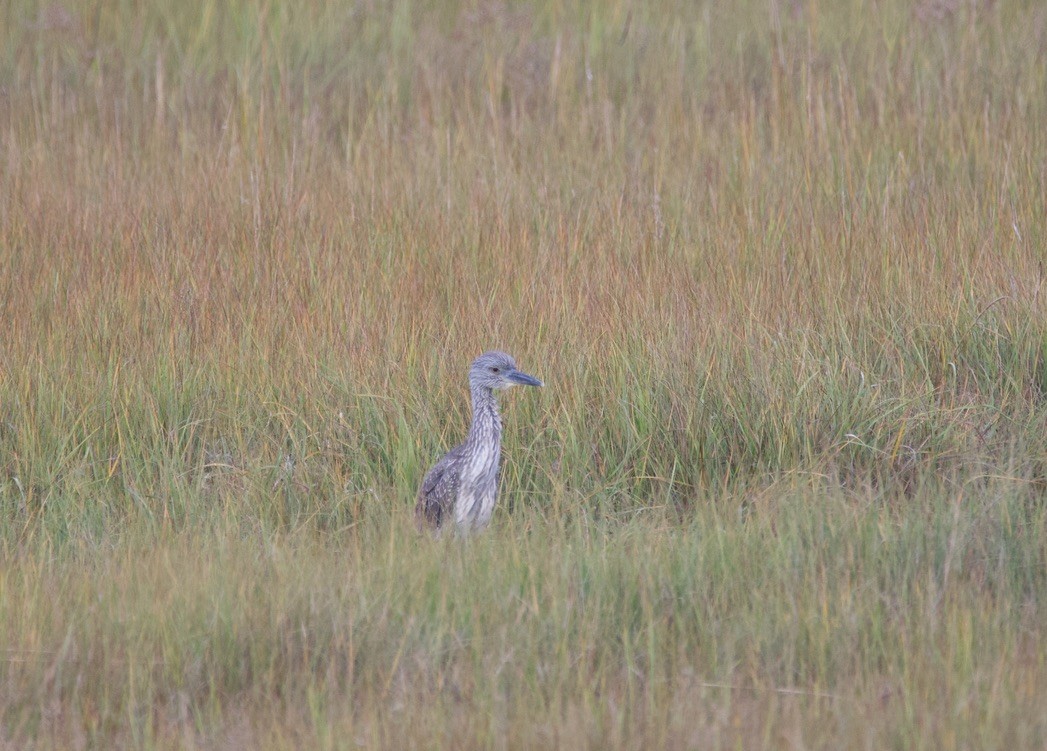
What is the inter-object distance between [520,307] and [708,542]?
67.1 inches

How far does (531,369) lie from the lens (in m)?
4.83

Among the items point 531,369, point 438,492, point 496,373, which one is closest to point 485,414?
point 496,373

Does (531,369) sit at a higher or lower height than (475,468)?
higher

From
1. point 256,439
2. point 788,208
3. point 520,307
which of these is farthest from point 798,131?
point 256,439

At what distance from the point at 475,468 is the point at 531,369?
709 millimetres

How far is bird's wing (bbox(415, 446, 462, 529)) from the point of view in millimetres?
4207

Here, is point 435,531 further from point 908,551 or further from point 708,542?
point 908,551

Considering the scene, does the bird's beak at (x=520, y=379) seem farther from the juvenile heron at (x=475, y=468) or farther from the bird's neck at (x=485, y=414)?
the bird's neck at (x=485, y=414)

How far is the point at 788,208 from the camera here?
5.78m

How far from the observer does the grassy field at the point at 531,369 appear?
10.2 feet

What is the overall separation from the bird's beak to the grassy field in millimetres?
253

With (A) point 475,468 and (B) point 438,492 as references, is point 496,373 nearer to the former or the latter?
(A) point 475,468

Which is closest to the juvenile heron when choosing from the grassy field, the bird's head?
the bird's head

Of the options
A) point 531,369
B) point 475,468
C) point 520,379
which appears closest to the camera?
point 475,468
